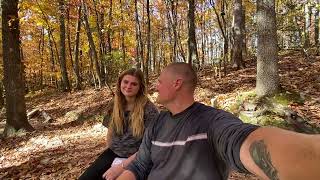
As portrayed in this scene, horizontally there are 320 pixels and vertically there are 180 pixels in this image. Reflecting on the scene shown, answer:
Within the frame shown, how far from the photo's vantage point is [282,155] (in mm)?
1132

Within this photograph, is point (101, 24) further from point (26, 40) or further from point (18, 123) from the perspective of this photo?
point (26, 40)

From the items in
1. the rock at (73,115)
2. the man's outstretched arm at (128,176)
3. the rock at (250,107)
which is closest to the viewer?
the man's outstretched arm at (128,176)

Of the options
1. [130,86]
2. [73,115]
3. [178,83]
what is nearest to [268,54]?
[130,86]

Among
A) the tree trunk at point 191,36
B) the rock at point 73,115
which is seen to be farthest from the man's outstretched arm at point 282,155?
the tree trunk at point 191,36

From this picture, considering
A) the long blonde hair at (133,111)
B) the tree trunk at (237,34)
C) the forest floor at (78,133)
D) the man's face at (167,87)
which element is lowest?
the forest floor at (78,133)

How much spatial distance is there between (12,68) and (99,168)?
8.05 metres

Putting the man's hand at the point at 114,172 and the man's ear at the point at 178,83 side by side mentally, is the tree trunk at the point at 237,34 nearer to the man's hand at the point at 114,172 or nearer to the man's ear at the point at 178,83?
the man's hand at the point at 114,172

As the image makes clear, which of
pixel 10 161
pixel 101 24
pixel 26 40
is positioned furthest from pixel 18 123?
pixel 26 40

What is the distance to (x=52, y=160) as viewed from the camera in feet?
26.8

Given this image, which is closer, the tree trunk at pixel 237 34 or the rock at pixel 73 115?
A: the rock at pixel 73 115

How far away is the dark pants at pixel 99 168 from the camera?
181 inches

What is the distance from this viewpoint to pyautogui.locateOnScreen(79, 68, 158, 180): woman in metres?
4.63

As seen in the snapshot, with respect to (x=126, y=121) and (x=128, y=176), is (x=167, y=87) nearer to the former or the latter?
(x=128, y=176)

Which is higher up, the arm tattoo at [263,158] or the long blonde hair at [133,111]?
the arm tattoo at [263,158]
